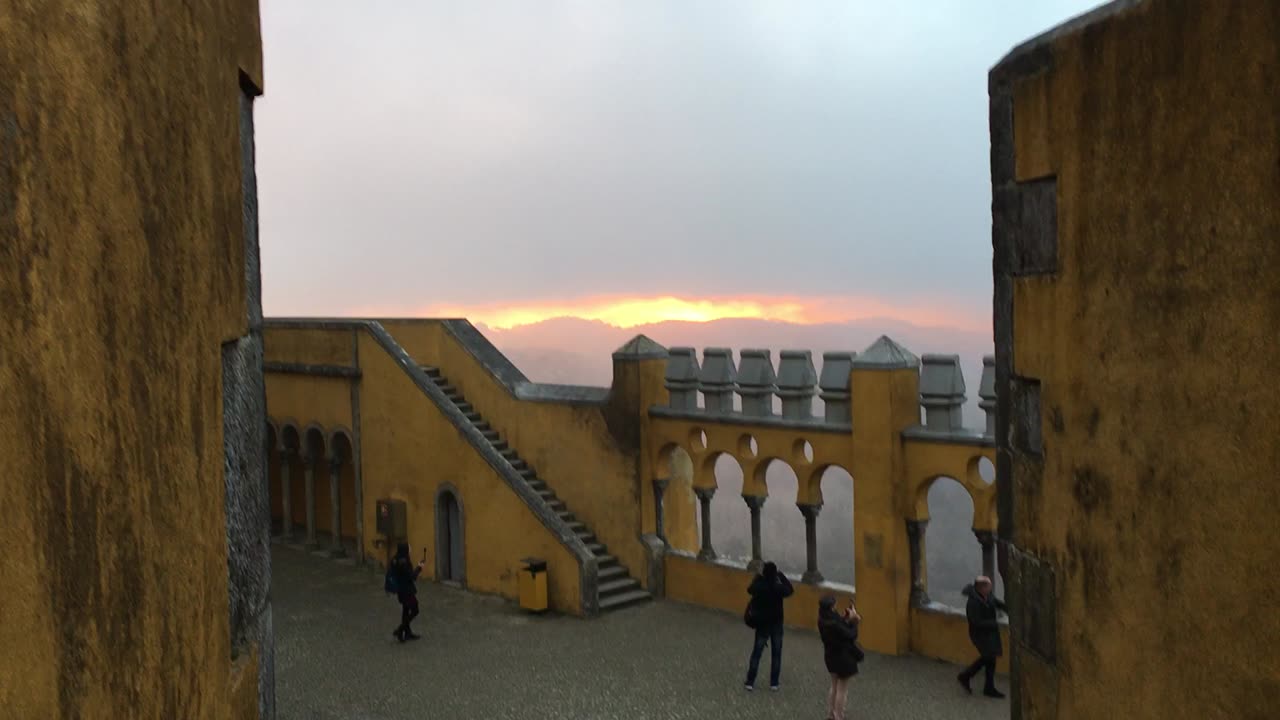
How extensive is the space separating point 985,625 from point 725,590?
446 centimetres

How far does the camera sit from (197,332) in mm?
2803

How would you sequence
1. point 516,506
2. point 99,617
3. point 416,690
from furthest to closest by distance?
point 516,506 < point 416,690 < point 99,617

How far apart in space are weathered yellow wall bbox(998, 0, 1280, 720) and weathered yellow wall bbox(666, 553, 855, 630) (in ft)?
32.2

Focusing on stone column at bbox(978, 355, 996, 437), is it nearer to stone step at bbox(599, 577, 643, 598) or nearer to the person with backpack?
stone step at bbox(599, 577, 643, 598)

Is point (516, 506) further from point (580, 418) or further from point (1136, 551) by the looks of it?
point (1136, 551)

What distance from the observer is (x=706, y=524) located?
14664 millimetres

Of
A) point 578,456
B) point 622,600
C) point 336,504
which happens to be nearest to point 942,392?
point 622,600

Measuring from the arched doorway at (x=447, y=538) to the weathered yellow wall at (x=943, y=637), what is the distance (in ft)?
25.1

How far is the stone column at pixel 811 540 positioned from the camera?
13.1m

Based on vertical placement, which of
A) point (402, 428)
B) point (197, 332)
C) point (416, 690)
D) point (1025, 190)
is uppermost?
point (1025, 190)

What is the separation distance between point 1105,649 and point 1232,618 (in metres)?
0.59

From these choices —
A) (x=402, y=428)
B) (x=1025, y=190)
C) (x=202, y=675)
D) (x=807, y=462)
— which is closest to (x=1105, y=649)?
(x=1025, y=190)

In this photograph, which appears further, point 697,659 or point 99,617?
point 697,659

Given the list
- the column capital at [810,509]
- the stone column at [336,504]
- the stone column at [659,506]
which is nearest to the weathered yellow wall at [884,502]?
the column capital at [810,509]
